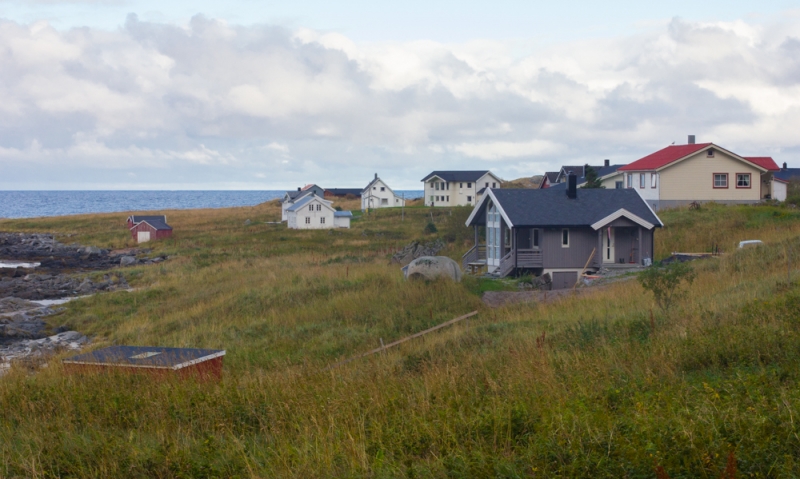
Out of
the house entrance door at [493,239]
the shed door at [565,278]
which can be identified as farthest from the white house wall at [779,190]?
the shed door at [565,278]

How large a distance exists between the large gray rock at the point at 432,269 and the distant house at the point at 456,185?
74.9 m

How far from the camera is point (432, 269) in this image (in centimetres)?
2592

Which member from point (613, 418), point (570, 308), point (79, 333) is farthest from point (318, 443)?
point (79, 333)

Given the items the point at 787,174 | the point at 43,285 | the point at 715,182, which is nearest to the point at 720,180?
the point at 715,182

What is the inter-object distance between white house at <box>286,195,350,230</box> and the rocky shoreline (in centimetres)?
2151

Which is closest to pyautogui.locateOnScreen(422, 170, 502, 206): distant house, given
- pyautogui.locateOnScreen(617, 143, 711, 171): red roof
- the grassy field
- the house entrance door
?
pyautogui.locateOnScreen(617, 143, 711, 171): red roof

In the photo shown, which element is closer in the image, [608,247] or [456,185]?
[608,247]

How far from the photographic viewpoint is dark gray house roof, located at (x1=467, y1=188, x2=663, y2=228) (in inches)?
1244

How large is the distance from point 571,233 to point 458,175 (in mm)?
71543

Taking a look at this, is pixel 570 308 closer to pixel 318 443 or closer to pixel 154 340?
pixel 154 340

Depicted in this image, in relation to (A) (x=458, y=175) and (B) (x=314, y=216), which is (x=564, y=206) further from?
(A) (x=458, y=175)

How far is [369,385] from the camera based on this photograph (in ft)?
29.0

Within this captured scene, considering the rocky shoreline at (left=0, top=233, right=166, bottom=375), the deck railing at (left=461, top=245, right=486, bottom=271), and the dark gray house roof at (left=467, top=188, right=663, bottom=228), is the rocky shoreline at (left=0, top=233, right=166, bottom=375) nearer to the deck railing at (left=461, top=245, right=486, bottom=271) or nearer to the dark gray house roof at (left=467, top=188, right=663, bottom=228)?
the deck railing at (left=461, top=245, right=486, bottom=271)

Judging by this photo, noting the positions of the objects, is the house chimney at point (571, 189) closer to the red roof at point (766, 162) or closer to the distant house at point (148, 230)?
the red roof at point (766, 162)
